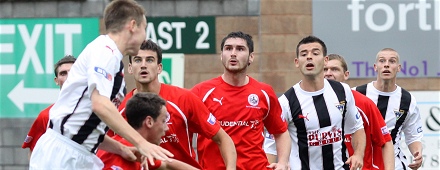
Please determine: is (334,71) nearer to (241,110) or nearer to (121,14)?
(241,110)

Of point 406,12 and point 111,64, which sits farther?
point 406,12

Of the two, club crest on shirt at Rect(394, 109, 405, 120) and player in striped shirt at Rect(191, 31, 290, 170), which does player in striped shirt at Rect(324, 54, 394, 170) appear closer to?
club crest on shirt at Rect(394, 109, 405, 120)

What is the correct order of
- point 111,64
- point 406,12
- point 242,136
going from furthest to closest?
1. point 406,12
2. point 242,136
3. point 111,64

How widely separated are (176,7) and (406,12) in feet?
10.0

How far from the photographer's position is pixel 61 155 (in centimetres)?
639

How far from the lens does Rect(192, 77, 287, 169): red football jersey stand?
28.9 ft

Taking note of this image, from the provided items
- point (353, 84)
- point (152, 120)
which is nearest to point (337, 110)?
point (152, 120)

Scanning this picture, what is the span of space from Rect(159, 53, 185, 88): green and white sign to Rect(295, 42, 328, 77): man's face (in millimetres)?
4498

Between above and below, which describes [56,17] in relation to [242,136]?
above

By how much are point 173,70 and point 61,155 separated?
736 cm

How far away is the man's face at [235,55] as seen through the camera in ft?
29.0

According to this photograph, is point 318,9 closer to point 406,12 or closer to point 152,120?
point 406,12

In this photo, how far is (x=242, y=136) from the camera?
8.82m

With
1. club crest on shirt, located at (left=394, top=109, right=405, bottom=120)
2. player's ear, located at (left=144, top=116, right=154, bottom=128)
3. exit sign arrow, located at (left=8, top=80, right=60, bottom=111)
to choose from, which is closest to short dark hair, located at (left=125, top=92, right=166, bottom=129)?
player's ear, located at (left=144, top=116, right=154, bottom=128)
